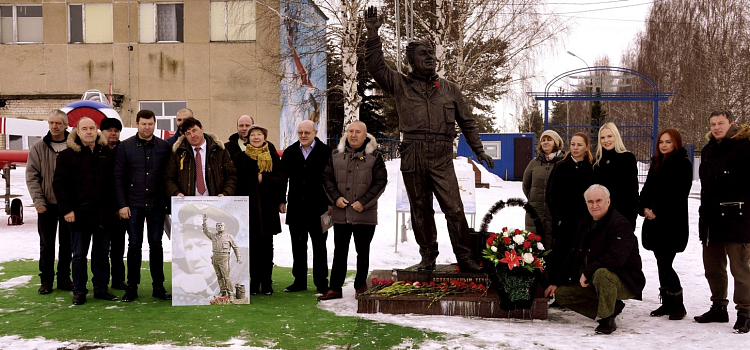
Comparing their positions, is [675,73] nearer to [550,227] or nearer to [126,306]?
[550,227]

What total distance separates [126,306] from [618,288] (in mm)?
4140

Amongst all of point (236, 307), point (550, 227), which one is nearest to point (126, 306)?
point (236, 307)

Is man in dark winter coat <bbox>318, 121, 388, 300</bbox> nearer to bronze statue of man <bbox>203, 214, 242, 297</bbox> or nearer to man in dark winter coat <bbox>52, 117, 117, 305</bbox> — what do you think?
bronze statue of man <bbox>203, 214, 242, 297</bbox>

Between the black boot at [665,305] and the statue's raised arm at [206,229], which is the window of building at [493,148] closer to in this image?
the black boot at [665,305]

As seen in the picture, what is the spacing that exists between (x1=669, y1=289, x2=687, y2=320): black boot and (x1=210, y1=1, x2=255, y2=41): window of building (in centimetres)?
1855

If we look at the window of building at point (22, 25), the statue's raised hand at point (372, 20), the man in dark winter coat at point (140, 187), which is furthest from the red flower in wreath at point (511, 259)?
the window of building at point (22, 25)

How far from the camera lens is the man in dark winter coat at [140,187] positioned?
6.25m

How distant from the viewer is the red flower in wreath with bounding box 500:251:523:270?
5.63 meters

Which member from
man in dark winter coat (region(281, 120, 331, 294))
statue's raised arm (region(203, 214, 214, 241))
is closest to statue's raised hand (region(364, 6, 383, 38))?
man in dark winter coat (region(281, 120, 331, 294))

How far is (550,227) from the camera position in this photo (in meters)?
6.86

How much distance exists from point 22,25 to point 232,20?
7221 mm

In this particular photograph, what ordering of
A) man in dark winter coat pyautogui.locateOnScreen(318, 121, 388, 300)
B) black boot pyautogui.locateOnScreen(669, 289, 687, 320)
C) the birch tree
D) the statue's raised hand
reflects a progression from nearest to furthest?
1. black boot pyautogui.locateOnScreen(669, 289, 687, 320)
2. the statue's raised hand
3. man in dark winter coat pyautogui.locateOnScreen(318, 121, 388, 300)
4. the birch tree

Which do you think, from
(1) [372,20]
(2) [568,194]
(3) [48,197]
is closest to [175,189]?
(3) [48,197]

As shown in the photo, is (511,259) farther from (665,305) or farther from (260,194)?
(260,194)
